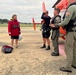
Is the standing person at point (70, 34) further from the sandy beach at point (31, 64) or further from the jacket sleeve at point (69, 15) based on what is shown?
the sandy beach at point (31, 64)

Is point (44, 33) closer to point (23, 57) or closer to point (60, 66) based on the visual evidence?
point (23, 57)

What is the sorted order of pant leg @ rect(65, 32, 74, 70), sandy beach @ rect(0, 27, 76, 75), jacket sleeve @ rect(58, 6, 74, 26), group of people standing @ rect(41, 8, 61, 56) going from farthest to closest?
group of people standing @ rect(41, 8, 61, 56)
sandy beach @ rect(0, 27, 76, 75)
pant leg @ rect(65, 32, 74, 70)
jacket sleeve @ rect(58, 6, 74, 26)

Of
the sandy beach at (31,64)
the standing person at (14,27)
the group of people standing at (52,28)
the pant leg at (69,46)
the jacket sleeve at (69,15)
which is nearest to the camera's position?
the jacket sleeve at (69,15)

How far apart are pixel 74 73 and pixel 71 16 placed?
159cm

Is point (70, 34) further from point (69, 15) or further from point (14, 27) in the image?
point (14, 27)

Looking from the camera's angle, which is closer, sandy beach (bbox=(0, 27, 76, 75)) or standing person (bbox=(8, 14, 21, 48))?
sandy beach (bbox=(0, 27, 76, 75))

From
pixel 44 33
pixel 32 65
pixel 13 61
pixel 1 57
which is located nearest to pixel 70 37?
pixel 32 65

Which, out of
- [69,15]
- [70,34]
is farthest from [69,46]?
[69,15]

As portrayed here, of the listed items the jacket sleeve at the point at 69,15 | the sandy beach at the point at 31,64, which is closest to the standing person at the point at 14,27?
the sandy beach at the point at 31,64

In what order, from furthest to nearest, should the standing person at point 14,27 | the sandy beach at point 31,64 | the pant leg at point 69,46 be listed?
the standing person at point 14,27
the sandy beach at point 31,64
the pant leg at point 69,46

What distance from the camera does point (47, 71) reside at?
→ 685 cm

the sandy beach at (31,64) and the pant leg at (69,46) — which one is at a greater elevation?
the pant leg at (69,46)

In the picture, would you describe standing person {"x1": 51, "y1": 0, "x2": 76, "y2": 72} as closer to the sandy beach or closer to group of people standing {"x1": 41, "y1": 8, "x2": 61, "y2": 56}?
the sandy beach

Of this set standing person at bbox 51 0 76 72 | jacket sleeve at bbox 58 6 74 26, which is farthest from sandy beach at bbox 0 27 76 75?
jacket sleeve at bbox 58 6 74 26
